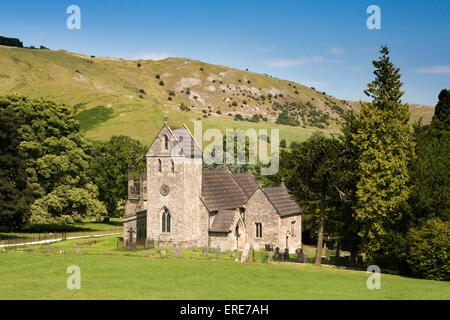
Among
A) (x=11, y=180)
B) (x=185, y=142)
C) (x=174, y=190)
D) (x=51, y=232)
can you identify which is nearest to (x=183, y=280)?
(x=174, y=190)

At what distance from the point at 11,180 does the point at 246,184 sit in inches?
1093

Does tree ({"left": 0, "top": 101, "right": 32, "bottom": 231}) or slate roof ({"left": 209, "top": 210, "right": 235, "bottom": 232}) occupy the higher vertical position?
tree ({"left": 0, "top": 101, "right": 32, "bottom": 231})

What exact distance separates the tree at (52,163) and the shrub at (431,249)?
4243 centimetres

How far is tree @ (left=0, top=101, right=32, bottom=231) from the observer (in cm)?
5559

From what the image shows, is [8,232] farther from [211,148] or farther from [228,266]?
[211,148]

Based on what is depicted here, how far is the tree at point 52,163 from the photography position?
6481 cm

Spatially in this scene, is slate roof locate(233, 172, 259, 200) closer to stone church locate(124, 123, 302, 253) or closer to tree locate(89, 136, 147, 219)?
stone church locate(124, 123, 302, 253)

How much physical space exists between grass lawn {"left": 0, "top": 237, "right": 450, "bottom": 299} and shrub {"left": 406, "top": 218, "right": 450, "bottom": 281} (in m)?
1.52

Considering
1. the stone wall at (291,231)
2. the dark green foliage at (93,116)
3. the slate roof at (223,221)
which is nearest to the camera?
the slate roof at (223,221)

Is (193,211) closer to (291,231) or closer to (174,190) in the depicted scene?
(174,190)

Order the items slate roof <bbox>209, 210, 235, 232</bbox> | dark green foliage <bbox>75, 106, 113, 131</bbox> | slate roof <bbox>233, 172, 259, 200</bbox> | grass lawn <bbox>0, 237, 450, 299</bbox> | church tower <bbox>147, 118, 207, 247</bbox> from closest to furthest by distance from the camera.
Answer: grass lawn <bbox>0, 237, 450, 299</bbox> < church tower <bbox>147, 118, 207, 247</bbox> < slate roof <bbox>209, 210, 235, 232</bbox> < slate roof <bbox>233, 172, 259, 200</bbox> < dark green foliage <bbox>75, 106, 113, 131</bbox>

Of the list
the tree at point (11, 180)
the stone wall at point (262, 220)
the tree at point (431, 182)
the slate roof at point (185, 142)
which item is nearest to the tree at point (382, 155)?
the tree at point (431, 182)

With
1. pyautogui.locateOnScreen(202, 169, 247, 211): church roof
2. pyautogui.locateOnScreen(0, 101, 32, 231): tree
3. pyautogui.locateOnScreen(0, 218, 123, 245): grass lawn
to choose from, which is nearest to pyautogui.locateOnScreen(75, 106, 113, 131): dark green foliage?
pyautogui.locateOnScreen(0, 218, 123, 245): grass lawn

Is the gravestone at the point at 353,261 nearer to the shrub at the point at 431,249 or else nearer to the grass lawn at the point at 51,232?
the shrub at the point at 431,249
